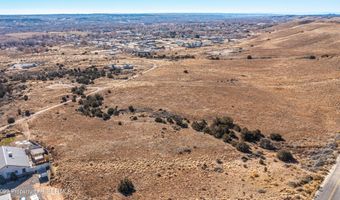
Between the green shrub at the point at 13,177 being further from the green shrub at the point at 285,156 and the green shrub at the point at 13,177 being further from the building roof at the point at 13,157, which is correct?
the green shrub at the point at 285,156

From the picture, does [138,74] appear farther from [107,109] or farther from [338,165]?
[338,165]

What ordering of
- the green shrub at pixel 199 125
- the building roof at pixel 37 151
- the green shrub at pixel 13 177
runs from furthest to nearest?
the green shrub at pixel 199 125
the building roof at pixel 37 151
the green shrub at pixel 13 177

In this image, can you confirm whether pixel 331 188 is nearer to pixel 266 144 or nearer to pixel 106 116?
pixel 266 144

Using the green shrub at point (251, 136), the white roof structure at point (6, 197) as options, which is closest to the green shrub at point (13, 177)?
the white roof structure at point (6, 197)

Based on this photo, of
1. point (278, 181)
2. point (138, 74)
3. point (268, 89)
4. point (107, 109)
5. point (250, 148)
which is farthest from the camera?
point (138, 74)

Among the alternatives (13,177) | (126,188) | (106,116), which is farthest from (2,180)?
(106,116)

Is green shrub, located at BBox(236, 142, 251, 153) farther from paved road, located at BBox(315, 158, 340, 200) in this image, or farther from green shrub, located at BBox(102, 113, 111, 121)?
green shrub, located at BBox(102, 113, 111, 121)

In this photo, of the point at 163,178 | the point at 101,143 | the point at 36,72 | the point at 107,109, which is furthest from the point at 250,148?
the point at 36,72

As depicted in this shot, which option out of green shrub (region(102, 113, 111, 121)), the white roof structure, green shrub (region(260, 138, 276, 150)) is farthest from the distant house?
green shrub (region(260, 138, 276, 150))
